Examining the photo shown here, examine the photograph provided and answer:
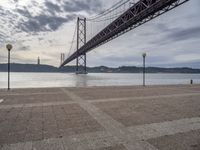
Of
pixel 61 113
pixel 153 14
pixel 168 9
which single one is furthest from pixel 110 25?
pixel 61 113

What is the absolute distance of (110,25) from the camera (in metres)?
36.2

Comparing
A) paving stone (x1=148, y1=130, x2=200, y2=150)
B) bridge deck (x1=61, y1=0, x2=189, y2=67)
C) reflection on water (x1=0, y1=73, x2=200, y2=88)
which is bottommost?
paving stone (x1=148, y1=130, x2=200, y2=150)

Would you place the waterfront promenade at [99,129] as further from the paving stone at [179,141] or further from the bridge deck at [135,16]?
the bridge deck at [135,16]

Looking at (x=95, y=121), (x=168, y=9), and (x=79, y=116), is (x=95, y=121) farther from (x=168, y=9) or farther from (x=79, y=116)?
(x=168, y=9)

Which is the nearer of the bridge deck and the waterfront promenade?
the waterfront promenade

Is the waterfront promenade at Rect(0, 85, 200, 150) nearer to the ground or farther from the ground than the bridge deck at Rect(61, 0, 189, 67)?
nearer to the ground

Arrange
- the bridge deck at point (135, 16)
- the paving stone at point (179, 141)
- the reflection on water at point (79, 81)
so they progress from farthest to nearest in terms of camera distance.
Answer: the reflection on water at point (79, 81)
the bridge deck at point (135, 16)
the paving stone at point (179, 141)

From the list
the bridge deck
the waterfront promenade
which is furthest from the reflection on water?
the waterfront promenade

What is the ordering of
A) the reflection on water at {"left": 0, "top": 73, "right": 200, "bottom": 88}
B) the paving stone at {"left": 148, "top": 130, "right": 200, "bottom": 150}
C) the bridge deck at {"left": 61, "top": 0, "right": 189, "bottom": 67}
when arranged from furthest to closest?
the reflection on water at {"left": 0, "top": 73, "right": 200, "bottom": 88} → the bridge deck at {"left": 61, "top": 0, "right": 189, "bottom": 67} → the paving stone at {"left": 148, "top": 130, "right": 200, "bottom": 150}

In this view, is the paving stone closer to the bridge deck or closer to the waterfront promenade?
the waterfront promenade

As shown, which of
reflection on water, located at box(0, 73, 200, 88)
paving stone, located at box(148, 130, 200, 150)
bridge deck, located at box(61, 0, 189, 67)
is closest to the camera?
paving stone, located at box(148, 130, 200, 150)

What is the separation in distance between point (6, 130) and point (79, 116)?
1795 mm

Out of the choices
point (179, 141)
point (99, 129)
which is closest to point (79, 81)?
point (99, 129)

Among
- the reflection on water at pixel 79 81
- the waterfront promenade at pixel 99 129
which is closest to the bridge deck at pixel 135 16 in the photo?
the reflection on water at pixel 79 81
